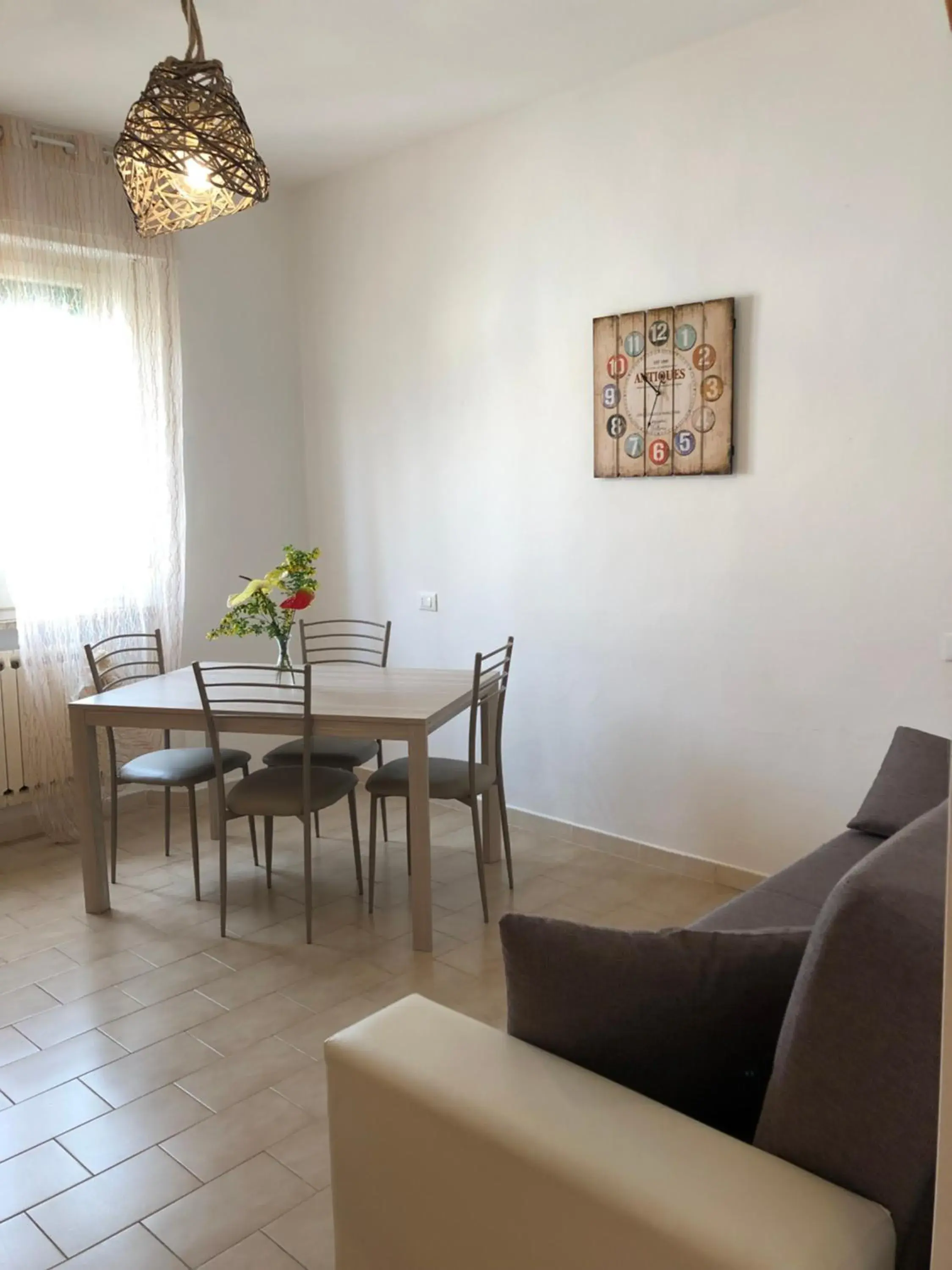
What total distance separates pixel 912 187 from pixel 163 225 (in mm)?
2191

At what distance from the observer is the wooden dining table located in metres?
3.15

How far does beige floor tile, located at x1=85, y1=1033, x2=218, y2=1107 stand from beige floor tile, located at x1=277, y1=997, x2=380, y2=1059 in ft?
0.69

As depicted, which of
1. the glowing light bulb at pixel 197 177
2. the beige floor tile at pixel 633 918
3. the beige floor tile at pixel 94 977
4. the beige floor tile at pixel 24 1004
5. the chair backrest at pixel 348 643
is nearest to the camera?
the glowing light bulb at pixel 197 177

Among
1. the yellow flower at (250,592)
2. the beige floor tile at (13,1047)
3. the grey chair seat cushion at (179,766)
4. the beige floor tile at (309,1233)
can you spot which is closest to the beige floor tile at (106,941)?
the beige floor tile at (13,1047)

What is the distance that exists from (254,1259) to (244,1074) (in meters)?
0.66

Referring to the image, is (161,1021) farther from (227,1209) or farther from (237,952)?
(227,1209)

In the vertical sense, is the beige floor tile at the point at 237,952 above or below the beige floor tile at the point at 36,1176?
above

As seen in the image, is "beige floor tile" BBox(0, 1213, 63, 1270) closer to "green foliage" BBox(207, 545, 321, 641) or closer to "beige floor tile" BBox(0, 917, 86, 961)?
"beige floor tile" BBox(0, 917, 86, 961)

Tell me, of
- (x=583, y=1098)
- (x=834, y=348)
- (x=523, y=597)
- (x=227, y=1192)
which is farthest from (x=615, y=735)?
(x=583, y=1098)

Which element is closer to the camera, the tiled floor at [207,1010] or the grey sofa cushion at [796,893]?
the tiled floor at [207,1010]

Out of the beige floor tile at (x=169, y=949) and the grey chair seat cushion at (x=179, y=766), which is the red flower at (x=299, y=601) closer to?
the grey chair seat cushion at (x=179, y=766)

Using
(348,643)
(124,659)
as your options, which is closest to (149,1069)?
(124,659)

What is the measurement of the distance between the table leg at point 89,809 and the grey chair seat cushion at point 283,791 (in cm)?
50

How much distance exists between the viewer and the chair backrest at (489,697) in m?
3.29
